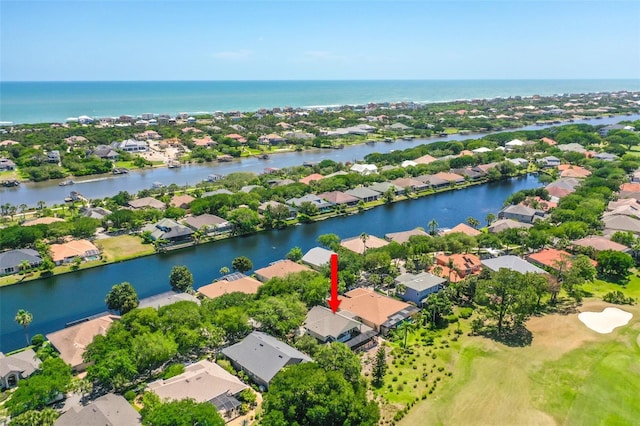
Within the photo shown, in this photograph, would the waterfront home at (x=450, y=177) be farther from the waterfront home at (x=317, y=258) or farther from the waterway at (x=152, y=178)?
the waterfront home at (x=317, y=258)

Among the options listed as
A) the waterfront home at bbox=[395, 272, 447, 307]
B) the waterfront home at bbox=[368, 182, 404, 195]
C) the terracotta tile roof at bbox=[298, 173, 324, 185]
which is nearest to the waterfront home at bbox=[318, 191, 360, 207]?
the waterfront home at bbox=[368, 182, 404, 195]

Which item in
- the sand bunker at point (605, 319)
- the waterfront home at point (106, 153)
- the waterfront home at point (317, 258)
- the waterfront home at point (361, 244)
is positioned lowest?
the sand bunker at point (605, 319)

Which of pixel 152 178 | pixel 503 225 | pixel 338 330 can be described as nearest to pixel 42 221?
pixel 152 178

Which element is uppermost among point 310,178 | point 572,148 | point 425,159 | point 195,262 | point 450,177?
point 572,148

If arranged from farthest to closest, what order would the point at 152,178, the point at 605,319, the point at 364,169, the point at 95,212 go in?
the point at 152,178
the point at 364,169
the point at 95,212
the point at 605,319

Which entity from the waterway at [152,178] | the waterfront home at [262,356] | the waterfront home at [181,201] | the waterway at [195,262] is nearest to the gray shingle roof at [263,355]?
the waterfront home at [262,356]

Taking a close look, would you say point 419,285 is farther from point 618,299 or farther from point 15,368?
point 15,368
